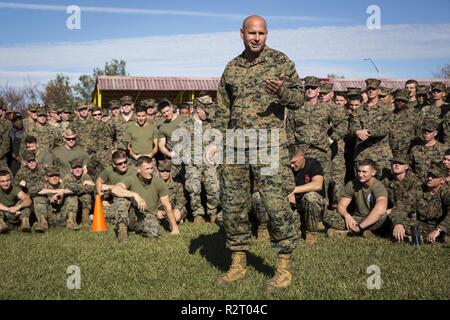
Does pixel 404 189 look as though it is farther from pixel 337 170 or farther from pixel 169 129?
pixel 169 129

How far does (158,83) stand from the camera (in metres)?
30.1

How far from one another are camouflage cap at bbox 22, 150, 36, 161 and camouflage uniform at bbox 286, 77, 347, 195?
536 centimetres

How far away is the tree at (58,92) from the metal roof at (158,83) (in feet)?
104

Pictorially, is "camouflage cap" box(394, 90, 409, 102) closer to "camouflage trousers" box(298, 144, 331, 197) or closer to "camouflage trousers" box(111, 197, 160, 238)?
"camouflage trousers" box(298, 144, 331, 197)

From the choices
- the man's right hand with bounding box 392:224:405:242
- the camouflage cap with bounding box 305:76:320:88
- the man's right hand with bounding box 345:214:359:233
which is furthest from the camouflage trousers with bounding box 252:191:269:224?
the camouflage cap with bounding box 305:76:320:88

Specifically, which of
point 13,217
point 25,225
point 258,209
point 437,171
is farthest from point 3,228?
point 437,171

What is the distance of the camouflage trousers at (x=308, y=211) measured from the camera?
25.7ft

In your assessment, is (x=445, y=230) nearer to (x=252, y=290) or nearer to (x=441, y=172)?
(x=441, y=172)

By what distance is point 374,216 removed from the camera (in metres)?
8.26

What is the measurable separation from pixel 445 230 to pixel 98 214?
6003 mm

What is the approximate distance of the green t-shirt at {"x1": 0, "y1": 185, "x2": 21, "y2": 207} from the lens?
32.4ft

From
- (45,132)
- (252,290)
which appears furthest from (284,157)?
(45,132)

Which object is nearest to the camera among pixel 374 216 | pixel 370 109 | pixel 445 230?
pixel 445 230
